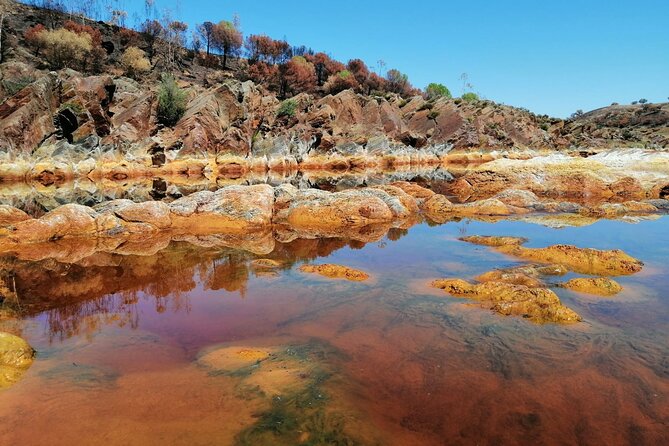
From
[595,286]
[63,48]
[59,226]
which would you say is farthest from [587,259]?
[63,48]

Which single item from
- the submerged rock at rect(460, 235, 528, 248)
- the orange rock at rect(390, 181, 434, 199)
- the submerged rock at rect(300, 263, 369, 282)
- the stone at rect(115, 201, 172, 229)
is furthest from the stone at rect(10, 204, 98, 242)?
the orange rock at rect(390, 181, 434, 199)

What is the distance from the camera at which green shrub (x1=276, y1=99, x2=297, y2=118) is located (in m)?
51.2

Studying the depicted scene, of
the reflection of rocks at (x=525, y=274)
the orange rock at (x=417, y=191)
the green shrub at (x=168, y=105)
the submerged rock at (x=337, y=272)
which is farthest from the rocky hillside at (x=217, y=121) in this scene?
the reflection of rocks at (x=525, y=274)

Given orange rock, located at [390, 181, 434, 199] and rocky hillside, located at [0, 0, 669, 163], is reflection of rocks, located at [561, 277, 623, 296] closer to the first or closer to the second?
orange rock, located at [390, 181, 434, 199]

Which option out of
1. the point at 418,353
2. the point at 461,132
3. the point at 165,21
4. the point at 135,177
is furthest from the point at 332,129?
the point at 418,353

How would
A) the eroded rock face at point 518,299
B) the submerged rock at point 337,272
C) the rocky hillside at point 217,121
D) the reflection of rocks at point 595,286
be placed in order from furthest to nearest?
the rocky hillside at point 217,121 → the submerged rock at point 337,272 → the reflection of rocks at point 595,286 → the eroded rock face at point 518,299

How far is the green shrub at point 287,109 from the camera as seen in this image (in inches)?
2014

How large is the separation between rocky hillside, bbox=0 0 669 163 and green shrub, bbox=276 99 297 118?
0.52 feet

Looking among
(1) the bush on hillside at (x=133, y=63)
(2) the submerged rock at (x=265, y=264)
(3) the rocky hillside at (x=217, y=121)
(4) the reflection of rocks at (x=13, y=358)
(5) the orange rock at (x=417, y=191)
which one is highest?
(1) the bush on hillside at (x=133, y=63)

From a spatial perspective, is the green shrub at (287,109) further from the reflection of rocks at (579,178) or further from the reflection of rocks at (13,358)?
the reflection of rocks at (13,358)

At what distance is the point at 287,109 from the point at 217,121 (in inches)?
508

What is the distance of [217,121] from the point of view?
40.2 meters

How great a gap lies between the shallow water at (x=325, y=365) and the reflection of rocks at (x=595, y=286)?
210mm

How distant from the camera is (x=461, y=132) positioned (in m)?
55.1
